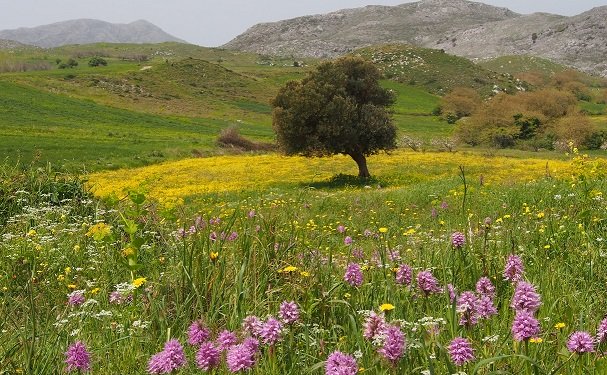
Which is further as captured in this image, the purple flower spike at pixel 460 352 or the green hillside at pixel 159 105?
the green hillside at pixel 159 105

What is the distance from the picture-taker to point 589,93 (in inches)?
5640

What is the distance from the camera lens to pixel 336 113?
33.6m

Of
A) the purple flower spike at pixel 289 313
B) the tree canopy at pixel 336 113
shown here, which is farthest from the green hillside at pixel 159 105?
the purple flower spike at pixel 289 313

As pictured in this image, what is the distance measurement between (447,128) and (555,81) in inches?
3368

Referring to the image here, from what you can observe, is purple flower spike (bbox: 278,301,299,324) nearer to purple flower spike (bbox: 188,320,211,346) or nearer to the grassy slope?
purple flower spike (bbox: 188,320,211,346)

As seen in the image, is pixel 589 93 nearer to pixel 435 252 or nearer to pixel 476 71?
pixel 476 71

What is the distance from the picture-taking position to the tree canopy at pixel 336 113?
33.9 metres

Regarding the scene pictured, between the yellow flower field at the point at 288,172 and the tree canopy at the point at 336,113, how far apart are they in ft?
8.15

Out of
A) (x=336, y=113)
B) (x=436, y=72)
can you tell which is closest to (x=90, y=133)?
(x=336, y=113)

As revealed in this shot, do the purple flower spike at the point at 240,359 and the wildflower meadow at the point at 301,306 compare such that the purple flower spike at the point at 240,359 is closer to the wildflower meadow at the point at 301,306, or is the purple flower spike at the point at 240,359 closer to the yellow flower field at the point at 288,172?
the wildflower meadow at the point at 301,306

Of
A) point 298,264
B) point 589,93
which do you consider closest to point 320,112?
point 298,264

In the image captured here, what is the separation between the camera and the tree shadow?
107 ft

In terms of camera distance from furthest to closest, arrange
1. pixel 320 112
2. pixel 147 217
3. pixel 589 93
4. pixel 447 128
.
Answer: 1. pixel 589 93
2. pixel 447 128
3. pixel 320 112
4. pixel 147 217

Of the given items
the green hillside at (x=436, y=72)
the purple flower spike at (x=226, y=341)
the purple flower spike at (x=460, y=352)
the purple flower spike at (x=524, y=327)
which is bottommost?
the purple flower spike at (x=226, y=341)
